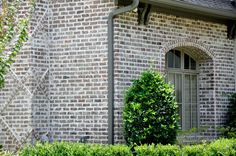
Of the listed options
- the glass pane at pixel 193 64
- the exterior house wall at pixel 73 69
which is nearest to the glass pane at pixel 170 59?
the glass pane at pixel 193 64

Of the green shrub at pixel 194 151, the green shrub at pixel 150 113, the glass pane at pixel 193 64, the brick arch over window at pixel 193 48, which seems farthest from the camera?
the glass pane at pixel 193 64

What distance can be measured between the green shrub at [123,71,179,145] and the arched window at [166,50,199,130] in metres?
2.46

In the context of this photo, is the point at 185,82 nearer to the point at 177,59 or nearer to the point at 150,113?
the point at 177,59

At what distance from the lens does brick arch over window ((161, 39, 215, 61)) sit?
47.2ft

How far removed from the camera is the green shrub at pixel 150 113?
1231cm

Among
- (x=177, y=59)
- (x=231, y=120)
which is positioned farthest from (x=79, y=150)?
(x=231, y=120)

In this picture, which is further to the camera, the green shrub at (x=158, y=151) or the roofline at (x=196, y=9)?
the roofline at (x=196, y=9)

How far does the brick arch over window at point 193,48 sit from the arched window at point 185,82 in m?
0.21

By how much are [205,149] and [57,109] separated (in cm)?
364

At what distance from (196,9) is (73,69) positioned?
295cm

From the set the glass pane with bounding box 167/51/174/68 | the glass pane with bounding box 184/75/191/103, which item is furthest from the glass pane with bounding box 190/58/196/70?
the glass pane with bounding box 167/51/174/68

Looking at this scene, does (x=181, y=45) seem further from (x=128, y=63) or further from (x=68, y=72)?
(x=68, y=72)

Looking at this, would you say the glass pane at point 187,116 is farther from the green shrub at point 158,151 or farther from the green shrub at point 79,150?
the green shrub at point 79,150

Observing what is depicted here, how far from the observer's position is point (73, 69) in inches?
529
